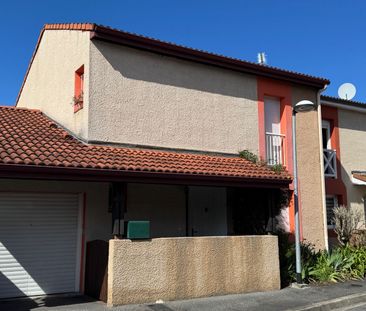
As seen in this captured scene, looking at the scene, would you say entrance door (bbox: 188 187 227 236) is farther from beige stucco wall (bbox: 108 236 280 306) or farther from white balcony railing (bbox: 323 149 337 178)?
white balcony railing (bbox: 323 149 337 178)

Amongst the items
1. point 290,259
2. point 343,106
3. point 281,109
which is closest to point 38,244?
point 290,259

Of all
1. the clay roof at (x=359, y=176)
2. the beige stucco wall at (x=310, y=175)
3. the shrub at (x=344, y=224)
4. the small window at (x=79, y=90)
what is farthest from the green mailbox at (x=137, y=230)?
the clay roof at (x=359, y=176)

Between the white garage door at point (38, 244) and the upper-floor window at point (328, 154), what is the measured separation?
29.5 ft

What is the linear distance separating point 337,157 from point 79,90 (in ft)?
30.7

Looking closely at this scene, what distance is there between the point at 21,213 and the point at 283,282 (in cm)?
658

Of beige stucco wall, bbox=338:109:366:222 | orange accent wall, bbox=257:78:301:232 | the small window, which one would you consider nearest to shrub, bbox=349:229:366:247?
beige stucco wall, bbox=338:109:366:222

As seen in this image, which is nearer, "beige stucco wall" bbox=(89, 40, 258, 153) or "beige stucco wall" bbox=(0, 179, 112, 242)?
"beige stucco wall" bbox=(0, 179, 112, 242)

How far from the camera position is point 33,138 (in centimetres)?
984

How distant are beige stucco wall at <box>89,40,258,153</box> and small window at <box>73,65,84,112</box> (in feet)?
1.99

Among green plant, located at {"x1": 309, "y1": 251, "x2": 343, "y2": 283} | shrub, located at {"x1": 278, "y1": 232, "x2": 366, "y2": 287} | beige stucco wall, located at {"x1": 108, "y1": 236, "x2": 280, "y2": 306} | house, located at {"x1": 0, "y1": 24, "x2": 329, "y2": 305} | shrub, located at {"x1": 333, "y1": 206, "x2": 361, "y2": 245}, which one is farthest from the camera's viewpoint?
shrub, located at {"x1": 333, "y1": 206, "x2": 361, "y2": 245}

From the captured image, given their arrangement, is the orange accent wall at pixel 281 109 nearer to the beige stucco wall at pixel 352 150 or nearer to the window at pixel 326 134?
the window at pixel 326 134

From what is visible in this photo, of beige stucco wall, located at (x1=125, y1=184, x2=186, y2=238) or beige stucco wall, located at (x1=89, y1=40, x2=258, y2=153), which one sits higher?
beige stucco wall, located at (x1=89, y1=40, x2=258, y2=153)

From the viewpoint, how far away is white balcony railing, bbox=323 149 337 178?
15309mm

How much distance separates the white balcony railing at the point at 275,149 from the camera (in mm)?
13484
